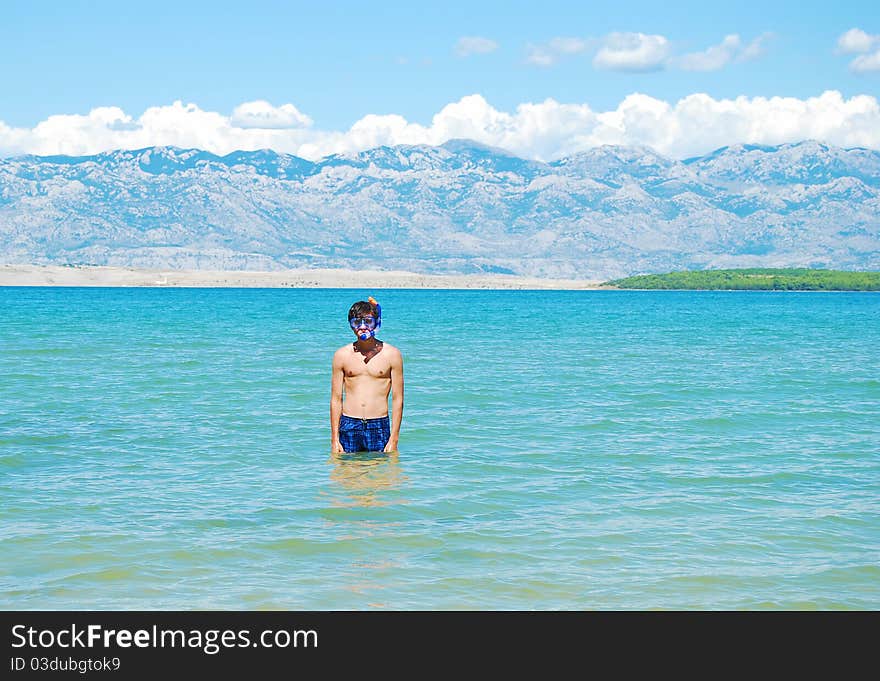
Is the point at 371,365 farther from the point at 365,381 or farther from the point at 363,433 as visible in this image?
the point at 363,433

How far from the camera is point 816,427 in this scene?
73.2ft

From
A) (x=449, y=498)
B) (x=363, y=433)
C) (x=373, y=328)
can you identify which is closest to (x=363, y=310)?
(x=373, y=328)

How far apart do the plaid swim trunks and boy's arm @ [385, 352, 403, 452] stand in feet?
0.29

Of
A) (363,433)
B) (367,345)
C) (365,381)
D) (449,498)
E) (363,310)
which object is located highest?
(363,310)

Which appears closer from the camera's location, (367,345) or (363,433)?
(367,345)

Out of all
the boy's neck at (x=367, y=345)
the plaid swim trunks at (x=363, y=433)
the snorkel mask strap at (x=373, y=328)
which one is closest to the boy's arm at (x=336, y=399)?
the plaid swim trunks at (x=363, y=433)

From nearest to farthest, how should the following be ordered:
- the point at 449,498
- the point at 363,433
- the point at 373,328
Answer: the point at 449,498, the point at 373,328, the point at 363,433

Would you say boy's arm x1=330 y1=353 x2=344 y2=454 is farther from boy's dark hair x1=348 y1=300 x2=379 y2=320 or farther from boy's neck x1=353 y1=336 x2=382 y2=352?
boy's dark hair x1=348 y1=300 x2=379 y2=320

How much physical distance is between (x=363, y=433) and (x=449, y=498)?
180 centimetres

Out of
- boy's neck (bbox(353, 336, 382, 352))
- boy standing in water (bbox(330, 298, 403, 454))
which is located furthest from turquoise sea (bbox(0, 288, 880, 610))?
boy's neck (bbox(353, 336, 382, 352))

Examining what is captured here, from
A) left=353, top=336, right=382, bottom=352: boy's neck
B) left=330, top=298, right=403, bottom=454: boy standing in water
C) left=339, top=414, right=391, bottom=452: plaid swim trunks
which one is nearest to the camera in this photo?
left=330, top=298, right=403, bottom=454: boy standing in water

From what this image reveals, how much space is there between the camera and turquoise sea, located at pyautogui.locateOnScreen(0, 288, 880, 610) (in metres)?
10.8

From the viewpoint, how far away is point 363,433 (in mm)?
15805

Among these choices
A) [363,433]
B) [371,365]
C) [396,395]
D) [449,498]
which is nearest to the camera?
[449,498]
